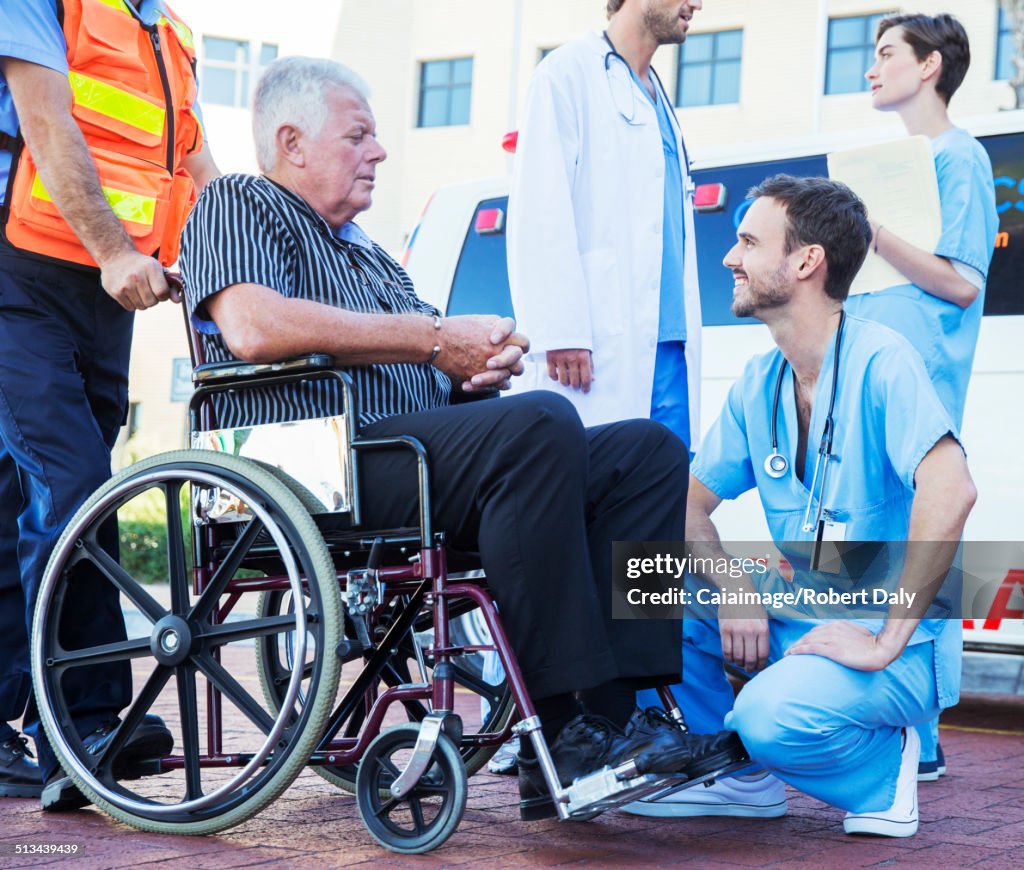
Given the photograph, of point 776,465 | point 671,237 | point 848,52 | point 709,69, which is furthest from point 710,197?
point 709,69

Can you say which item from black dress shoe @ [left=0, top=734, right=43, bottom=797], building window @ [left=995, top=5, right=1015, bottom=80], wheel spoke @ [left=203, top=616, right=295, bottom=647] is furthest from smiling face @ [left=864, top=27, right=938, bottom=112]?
building window @ [left=995, top=5, right=1015, bottom=80]

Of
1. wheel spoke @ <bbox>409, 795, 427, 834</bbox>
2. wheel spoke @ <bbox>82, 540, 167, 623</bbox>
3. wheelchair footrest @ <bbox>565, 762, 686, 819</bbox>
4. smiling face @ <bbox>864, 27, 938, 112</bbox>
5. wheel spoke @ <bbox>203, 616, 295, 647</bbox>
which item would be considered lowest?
wheel spoke @ <bbox>409, 795, 427, 834</bbox>

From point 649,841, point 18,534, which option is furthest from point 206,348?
point 649,841

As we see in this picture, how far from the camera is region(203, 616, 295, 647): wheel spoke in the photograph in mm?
2750

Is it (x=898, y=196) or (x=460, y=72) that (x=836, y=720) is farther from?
(x=460, y=72)

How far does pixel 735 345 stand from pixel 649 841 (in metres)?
2.94

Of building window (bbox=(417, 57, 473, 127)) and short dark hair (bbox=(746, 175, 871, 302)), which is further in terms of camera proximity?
building window (bbox=(417, 57, 473, 127))

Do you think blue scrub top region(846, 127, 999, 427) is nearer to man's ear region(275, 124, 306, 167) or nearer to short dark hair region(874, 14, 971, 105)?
short dark hair region(874, 14, 971, 105)

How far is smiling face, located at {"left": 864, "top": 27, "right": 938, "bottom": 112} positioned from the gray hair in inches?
78.0

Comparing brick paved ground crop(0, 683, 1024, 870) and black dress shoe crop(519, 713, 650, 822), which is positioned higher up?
black dress shoe crop(519, 713, 650, 822)

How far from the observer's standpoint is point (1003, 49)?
19.9 m

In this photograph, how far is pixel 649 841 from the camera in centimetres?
292

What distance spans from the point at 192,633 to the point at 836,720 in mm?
1311

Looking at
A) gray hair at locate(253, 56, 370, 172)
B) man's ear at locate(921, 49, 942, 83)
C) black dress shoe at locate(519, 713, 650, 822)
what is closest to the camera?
black dress shoe at locate(519, 713, 650, 822)
